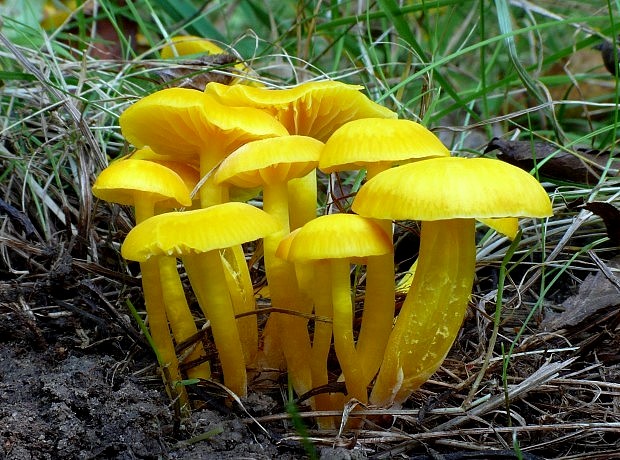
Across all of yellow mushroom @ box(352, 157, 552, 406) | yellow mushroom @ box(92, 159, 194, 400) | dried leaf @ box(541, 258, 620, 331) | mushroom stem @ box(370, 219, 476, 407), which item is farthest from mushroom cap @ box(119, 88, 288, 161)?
dried leaf @ box(541, 258, 620, 331)

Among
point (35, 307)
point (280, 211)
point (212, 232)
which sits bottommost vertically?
A: point (35, 307)

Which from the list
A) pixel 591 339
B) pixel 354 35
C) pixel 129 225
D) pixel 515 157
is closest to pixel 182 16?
pixel 354 35

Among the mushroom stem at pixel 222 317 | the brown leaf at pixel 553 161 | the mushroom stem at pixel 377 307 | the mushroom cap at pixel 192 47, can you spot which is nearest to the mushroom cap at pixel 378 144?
the mushroom stem at pixel 377 307

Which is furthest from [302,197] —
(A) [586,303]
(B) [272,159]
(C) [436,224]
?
(A) [586,303]

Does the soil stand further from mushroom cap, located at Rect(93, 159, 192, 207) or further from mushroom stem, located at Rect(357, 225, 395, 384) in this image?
mushroom cap, located at Rect(93, 159, 192, 207)

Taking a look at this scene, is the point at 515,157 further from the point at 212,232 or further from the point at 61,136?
the point at 61,136

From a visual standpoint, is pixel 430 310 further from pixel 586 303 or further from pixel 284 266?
pixel 586 303
